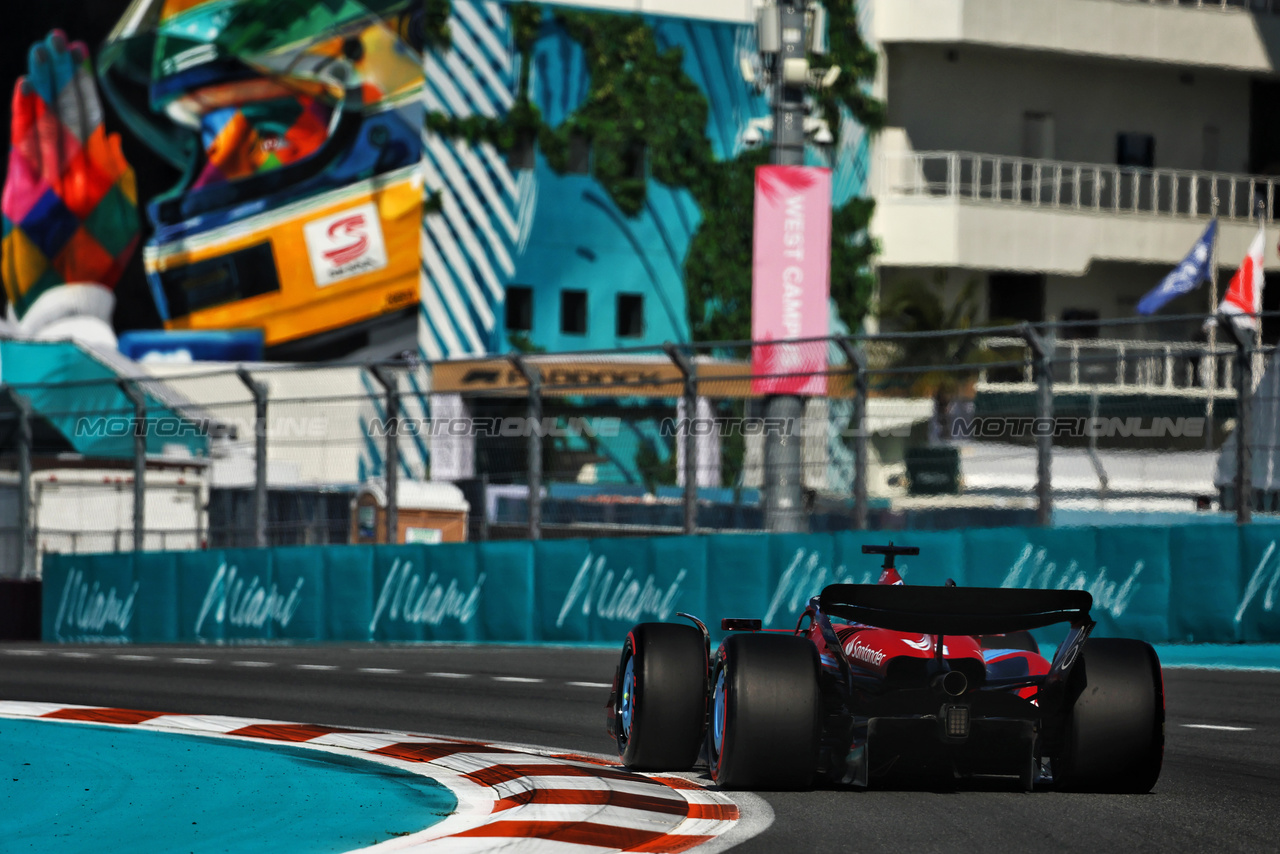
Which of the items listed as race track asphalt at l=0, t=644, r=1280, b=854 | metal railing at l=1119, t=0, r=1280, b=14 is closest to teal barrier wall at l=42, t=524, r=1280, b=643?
race track asphalt at l=0, t=644, r=1280, b=854

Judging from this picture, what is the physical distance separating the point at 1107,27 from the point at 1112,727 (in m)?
35.4

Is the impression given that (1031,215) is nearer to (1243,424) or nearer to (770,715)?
(1243,424)

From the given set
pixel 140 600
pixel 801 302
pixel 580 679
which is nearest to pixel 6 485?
pixel 140 600

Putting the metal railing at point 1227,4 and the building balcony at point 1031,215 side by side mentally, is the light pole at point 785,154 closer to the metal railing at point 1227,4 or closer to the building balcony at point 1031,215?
the building balcony at point 1031,215

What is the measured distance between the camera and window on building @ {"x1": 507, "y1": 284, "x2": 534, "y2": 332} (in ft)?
123

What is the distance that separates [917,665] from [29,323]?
1221 inches

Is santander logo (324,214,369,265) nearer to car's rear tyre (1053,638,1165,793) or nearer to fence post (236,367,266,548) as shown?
fence post (236,367,266,548)

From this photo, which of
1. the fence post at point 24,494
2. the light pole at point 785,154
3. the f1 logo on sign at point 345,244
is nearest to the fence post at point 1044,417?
the light pole at point 785,154

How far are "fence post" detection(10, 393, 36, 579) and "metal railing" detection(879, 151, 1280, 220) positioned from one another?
22218 millimetres

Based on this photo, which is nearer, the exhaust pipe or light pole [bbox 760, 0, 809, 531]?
the exhaust pipe

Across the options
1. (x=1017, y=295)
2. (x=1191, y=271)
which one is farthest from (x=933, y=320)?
(x=1191, y=271)

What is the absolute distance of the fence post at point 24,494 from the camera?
19.4 m

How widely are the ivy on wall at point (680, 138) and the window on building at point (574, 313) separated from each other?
202cm

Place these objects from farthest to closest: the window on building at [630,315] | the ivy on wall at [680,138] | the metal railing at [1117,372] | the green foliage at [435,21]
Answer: the window on building at [630,315] → the ivy on wall at [680,138] → the green foliage at [435,21] → the metal railing at [1117,372]
